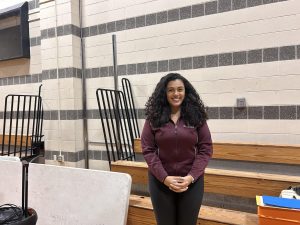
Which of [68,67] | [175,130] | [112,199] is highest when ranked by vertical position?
[68,67]

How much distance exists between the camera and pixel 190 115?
174cm

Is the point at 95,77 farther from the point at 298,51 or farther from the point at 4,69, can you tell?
the point at 298,51

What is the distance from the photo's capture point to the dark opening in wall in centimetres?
408

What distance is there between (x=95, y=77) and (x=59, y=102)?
0.63 metres

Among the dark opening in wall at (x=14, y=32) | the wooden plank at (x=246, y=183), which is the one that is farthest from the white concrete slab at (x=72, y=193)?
the dark opening in wall at (x=14, y=32)

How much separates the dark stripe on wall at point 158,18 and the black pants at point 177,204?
2062 millimetres

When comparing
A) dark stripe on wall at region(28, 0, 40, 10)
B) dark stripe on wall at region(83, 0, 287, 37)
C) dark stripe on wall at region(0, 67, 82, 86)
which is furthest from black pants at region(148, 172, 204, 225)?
dark stripe on wall at region(28, 0, 40, 10)

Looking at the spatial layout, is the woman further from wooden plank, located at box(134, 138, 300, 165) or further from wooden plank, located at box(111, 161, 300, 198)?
wooden plank, located at box(134, 138, 300, 165)

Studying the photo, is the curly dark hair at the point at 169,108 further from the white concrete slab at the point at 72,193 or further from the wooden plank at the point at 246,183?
the wooden plank at the point at 246,183

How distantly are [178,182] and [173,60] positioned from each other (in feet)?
6.29

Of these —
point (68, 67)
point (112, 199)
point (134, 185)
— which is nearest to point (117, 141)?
point (134, 185)

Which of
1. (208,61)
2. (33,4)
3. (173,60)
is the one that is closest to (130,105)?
(173,60)

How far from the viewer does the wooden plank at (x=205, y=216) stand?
6.59 feet

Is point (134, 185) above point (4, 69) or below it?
below
